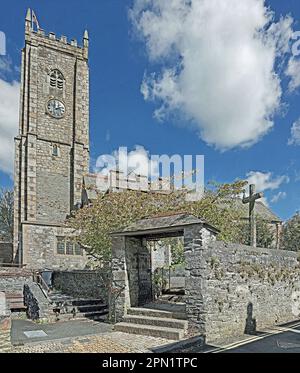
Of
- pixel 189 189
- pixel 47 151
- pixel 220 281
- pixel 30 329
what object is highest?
pixel 47 151

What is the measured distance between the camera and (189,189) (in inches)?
885

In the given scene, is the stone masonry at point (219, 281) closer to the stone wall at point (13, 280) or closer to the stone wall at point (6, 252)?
the stone wall at point (13, 280)

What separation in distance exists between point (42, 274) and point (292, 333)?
13.6 metres

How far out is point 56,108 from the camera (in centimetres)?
3503

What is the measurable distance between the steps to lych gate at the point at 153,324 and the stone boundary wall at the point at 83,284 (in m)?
5.17

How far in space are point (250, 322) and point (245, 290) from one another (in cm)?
99

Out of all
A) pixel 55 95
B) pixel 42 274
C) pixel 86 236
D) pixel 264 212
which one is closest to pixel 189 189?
pixel 86 236

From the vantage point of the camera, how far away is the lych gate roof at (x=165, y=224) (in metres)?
10.7

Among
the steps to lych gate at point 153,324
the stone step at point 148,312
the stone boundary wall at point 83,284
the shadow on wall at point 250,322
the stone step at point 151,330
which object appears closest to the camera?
the stone step at point 151,330

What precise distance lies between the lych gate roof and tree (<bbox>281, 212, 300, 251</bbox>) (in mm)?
30352

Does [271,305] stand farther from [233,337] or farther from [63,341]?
[63,341]

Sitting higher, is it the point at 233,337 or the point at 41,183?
the point at 41,183

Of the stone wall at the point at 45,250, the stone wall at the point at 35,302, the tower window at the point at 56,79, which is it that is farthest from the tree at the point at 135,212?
the tower window at the point at 56,79
